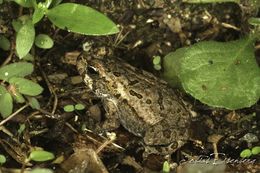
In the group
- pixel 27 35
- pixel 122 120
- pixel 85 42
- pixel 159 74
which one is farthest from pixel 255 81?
pixel 27 35

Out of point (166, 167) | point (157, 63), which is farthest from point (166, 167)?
point (157, 63)

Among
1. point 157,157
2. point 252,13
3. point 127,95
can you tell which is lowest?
point 157,157

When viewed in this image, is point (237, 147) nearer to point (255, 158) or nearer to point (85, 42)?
point (255, 158)

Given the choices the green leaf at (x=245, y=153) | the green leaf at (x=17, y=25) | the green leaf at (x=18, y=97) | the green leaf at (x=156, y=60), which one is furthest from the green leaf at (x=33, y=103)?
the green leaf at (x=245, y=153)

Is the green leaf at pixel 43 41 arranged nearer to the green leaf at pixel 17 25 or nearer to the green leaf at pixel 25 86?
the green leaf at pixel 17 25

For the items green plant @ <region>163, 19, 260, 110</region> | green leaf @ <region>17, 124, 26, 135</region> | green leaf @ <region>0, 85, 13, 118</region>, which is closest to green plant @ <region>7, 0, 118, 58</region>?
green leaf @ <region>0, 85, 13, 118</region>

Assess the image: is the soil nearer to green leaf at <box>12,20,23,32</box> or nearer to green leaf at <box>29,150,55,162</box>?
green leaf at <box>12,20,23,32</box>
